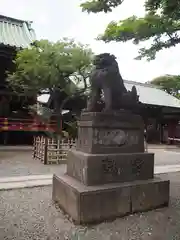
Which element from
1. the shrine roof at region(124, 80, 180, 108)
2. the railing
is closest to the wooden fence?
the railing

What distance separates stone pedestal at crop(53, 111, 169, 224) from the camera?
11.5 feet

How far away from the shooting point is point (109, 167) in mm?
3879

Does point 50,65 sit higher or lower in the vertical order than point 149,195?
higher

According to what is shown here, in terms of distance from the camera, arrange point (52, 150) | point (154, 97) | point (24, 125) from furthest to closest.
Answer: point (154, 97) → point (24, 125) → point (52, 150)

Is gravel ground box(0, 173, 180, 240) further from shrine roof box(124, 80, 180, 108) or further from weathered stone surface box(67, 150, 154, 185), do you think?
shrine roof box(124, 80, 180, 108)

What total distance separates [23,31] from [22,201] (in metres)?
15.8

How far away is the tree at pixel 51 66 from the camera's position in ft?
38.2

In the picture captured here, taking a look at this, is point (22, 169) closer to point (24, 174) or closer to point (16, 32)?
point (24, 174)

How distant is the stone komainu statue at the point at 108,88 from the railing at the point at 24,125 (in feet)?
32.8

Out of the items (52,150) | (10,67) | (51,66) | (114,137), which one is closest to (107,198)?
(114,137)

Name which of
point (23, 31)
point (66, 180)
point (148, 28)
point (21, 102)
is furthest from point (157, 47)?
point (23, 31)

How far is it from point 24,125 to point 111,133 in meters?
10.6

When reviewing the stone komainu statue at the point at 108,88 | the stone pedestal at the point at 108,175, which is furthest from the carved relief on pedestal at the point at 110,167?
the stone komainu statue at the point at 108,88

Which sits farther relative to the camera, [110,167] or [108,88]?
[108,88]
